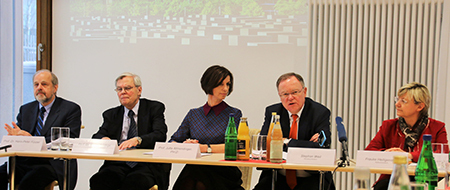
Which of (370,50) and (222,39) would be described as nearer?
(370,50)

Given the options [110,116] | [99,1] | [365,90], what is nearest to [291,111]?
[110,116]

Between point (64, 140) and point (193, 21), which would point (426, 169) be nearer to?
point (64, 140)

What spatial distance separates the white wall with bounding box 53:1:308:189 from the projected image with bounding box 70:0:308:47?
0.21 feet

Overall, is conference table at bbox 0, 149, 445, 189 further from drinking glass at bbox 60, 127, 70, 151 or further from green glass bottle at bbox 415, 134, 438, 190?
green glass bottle at bbox 415, 134, 438, 190

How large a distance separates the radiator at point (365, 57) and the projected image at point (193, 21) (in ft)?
0.93

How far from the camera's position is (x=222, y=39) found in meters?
4.63

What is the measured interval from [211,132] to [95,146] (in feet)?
2.82

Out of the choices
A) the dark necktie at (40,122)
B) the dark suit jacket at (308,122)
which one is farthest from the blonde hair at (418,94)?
the dark necktie at (40,122)

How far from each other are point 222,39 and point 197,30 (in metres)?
0.31

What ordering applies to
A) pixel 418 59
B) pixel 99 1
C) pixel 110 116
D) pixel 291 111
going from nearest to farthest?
pixel 291 111 → pixel 110 116 → pixel 418 59 → pixel 99 1

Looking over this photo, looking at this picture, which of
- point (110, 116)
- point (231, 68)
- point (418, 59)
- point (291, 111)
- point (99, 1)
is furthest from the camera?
point (99, 1)

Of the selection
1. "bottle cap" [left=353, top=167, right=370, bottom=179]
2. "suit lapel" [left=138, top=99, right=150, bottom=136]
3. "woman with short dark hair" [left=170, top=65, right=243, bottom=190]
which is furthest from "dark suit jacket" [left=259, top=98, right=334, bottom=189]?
"bottle cap" [left=353, top=167, right=370, bottom=179]

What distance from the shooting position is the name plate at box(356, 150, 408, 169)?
7.70ft

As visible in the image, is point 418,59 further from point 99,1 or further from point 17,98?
point 17,98
